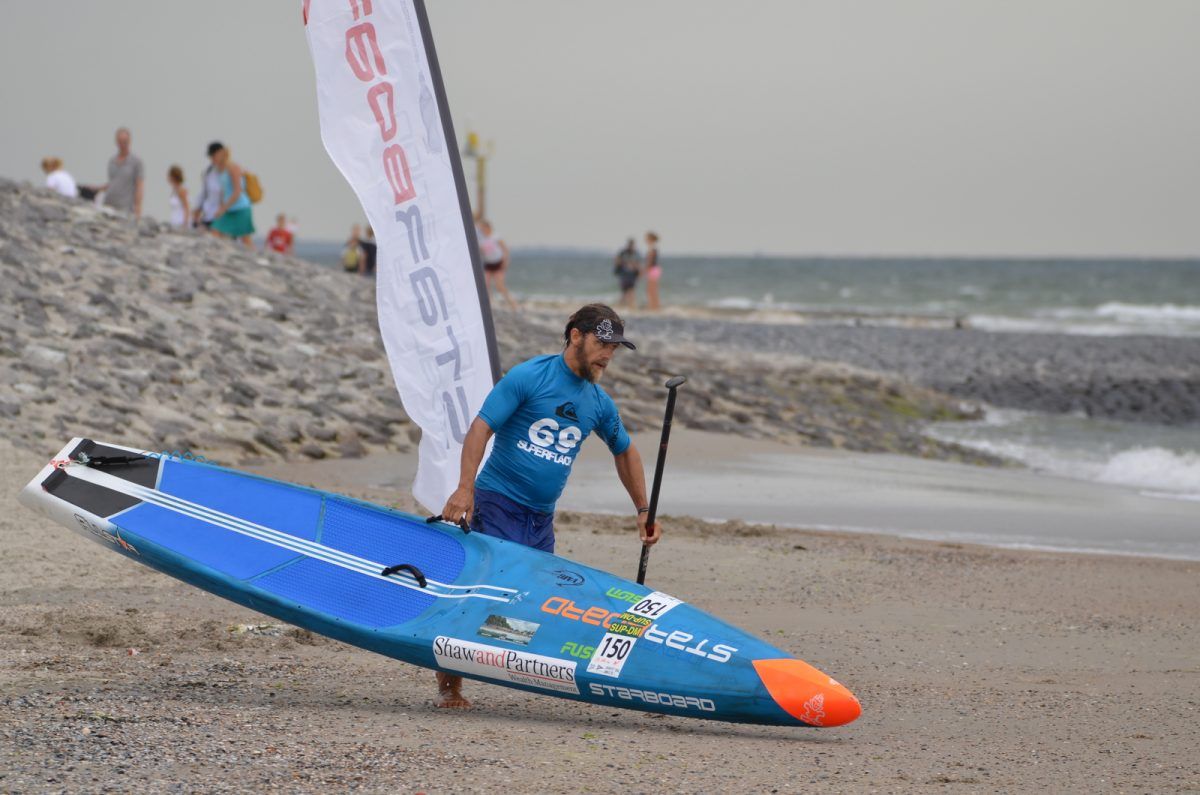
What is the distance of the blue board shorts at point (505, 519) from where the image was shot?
5.92m

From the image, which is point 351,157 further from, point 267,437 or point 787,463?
point 787,463

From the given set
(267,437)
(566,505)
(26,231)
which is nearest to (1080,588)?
(566,505)

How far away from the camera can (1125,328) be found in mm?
39562

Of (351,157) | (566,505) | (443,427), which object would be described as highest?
(351,157)

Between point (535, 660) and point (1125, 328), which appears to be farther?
point (1125, 328)

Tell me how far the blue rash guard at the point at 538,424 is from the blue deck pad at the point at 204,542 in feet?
3.58

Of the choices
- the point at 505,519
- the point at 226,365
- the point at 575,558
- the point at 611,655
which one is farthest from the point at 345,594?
the point at 226,365

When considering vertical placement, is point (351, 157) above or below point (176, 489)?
above

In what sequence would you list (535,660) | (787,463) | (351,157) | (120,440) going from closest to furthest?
1. (535,660)
2. (351,157)
3. (120,440)
4. (787,463)

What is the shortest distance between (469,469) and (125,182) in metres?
14.0

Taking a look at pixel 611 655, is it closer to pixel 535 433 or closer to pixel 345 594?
pixel 535 433

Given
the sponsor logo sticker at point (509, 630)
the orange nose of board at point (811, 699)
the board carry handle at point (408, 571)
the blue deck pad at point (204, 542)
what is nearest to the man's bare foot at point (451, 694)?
the sponsor logo sticker at point (509, 630)

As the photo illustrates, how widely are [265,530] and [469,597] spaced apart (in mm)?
1186

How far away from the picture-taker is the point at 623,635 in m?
5.44
